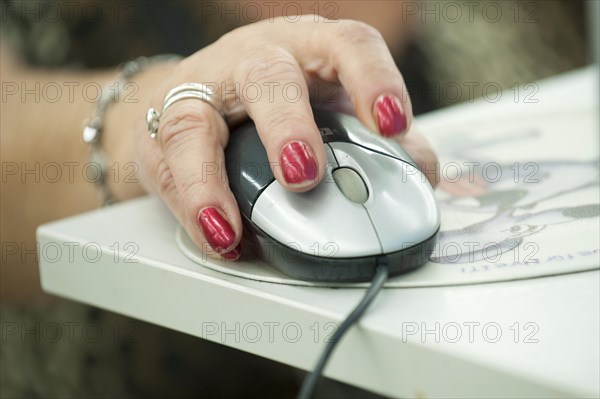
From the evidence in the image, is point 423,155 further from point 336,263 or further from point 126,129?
point 126,129

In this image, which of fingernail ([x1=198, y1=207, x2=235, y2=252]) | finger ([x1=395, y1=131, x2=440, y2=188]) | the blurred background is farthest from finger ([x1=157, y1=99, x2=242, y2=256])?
the blurred background

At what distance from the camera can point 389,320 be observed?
Answer: 272mm

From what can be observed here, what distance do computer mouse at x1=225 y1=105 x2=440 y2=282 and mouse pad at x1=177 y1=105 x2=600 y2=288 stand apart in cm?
1

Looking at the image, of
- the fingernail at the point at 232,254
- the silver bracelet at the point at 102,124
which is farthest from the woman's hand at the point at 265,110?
the silver bracelet at the point at 102,124

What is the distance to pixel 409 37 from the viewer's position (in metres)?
1.21

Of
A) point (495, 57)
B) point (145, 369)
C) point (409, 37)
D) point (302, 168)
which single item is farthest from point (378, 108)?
point (495, 57)

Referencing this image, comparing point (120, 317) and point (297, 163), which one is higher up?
point (297, 163)

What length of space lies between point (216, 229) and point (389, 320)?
0.10 m

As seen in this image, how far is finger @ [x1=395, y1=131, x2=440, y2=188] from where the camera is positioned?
0.40 meters

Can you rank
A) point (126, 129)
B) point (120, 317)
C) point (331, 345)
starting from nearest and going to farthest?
1. point (331, 345)
2. point (126, 129)
3. point (120, 317)

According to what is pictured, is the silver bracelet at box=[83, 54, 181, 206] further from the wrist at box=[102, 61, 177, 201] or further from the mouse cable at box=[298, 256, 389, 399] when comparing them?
the mouse cable at box=[298, 256, 389, 399]

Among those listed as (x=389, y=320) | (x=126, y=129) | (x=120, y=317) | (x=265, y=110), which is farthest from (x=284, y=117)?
(x=120, y=317)

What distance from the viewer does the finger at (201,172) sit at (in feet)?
1.11

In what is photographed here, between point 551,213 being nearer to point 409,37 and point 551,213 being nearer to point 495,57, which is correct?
point 409,37
